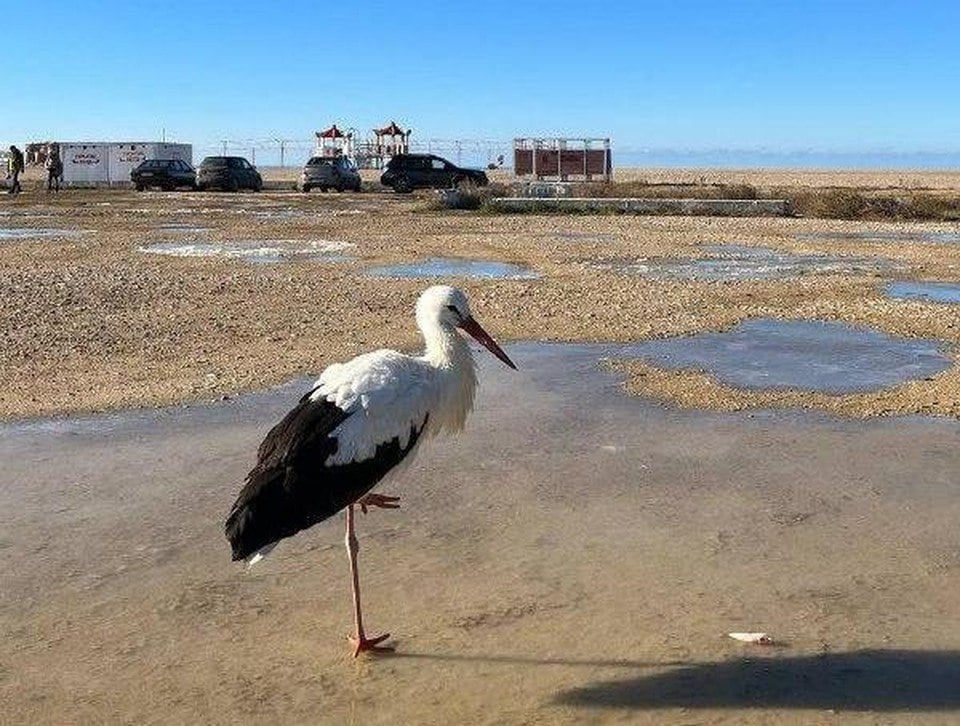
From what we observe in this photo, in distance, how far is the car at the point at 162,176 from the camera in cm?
5059

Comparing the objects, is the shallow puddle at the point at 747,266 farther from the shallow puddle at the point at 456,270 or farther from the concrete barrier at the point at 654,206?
the concrete barrier at the point at 654,206

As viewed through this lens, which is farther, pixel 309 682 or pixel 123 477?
pixel 123 477

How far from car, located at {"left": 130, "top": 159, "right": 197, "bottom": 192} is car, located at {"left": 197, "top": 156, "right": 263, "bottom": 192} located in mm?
459

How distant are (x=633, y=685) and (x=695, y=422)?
418 centimetres

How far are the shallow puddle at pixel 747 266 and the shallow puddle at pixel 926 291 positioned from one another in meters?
1.61

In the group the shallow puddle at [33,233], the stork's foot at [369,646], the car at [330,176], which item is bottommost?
the stork's foot at [369,646]

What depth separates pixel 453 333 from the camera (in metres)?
5.75

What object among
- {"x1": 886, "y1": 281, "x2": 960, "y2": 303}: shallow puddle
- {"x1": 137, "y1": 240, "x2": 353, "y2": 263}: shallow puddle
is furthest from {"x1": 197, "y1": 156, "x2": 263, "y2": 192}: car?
{"x1": 886, "y1": 281, "x2": 960, "y2": 303}: shallow puddle

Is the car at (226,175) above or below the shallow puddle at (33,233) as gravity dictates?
above

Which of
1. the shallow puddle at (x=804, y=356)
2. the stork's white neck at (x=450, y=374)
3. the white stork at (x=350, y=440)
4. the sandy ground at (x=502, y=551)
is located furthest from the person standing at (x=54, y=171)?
the white stork at (x=350, y=440)

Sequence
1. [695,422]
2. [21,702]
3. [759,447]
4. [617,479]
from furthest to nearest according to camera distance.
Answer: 1. [695,422]
2. [759,447]
3. [617,479]
4. [21,702]

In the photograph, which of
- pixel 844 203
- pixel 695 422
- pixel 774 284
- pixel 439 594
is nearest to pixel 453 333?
pixel 439 594

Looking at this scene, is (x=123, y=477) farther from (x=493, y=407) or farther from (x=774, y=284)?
(x=774, y=284)

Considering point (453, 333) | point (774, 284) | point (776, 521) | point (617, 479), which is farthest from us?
point (774, 284)
